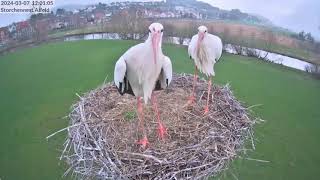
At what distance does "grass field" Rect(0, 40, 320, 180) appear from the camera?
2.47m

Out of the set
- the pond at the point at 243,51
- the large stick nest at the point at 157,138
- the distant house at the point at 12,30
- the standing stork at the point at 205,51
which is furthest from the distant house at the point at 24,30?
the standing stork at the point at 205,51

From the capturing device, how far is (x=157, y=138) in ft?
7.19

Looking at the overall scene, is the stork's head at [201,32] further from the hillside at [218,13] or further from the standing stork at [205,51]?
the hillside at [218,13]

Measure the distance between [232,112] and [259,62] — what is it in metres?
0.80

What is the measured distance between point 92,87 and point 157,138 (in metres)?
0.97

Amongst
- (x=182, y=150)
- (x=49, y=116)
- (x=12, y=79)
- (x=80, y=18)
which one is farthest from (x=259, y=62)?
(x=12, y=79)

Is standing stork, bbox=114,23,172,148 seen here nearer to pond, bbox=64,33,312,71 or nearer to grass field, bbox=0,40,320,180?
grass field, bbox=0,40,320,180

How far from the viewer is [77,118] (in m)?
2.36

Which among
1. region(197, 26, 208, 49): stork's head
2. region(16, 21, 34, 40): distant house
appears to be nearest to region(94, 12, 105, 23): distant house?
region(16, 21, 34, 40): distant house

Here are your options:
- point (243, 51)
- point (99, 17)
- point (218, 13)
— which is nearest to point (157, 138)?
point (243, 51)
